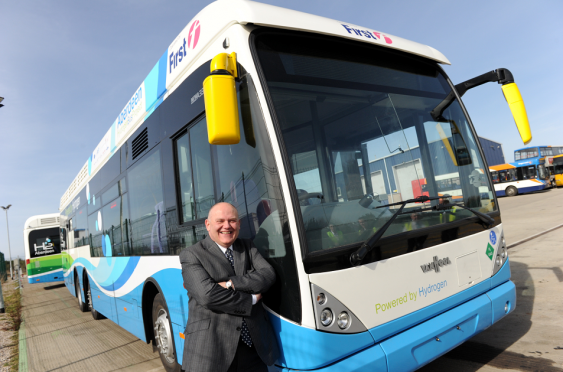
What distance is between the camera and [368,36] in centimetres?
294

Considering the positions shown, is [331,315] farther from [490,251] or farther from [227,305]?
[490,251]

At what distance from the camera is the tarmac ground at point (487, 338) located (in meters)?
3.41

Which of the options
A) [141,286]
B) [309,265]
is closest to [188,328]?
[309,265]

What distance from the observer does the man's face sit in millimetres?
2492

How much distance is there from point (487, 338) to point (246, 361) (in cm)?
285

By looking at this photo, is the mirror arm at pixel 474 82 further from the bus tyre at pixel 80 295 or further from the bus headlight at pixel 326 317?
the bus tyre at pixel 80 295

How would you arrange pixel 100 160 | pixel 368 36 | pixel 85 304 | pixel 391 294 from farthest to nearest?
pixel 85 304
pixel 100 160
pixel 368 36
pixel 391 294

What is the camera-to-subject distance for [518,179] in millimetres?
30203

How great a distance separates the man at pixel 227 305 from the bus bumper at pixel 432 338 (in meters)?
0.21

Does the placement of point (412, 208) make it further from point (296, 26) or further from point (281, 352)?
point (296, 26)

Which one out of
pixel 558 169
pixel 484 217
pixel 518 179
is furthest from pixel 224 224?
pixel 558 169

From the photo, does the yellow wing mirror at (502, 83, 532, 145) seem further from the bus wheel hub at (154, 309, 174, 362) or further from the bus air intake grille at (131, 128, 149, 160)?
the bus wheel hub at (154, 309, 174, 362)

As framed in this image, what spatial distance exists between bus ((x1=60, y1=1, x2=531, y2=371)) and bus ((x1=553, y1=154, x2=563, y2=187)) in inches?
1370

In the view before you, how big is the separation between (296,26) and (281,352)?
83.8 inches
